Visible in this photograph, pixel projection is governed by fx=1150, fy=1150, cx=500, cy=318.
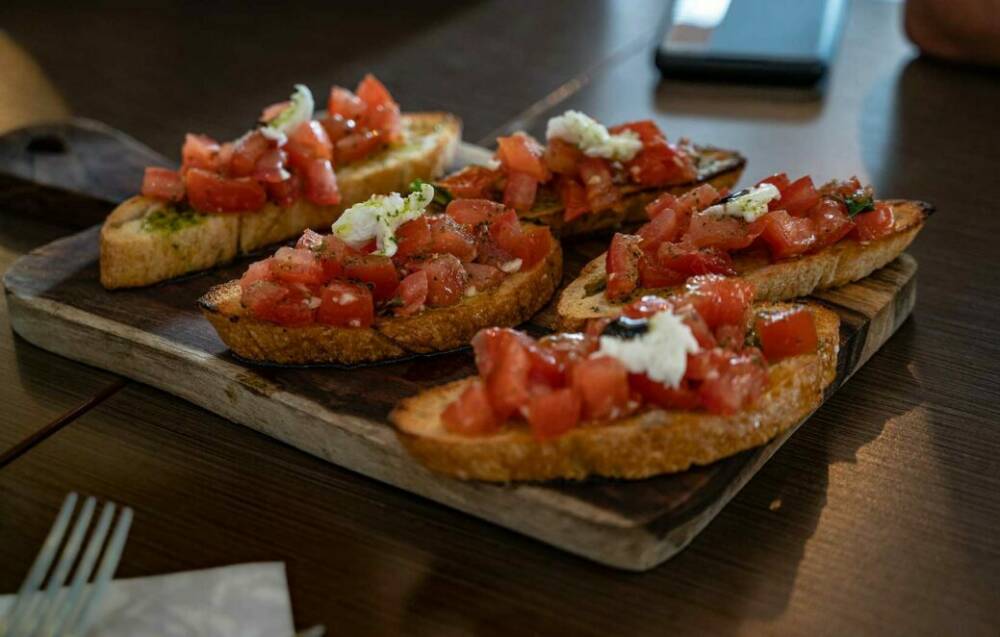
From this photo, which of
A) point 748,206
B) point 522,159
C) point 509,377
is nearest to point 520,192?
point 522,159

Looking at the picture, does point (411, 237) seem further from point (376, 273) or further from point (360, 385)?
point (360, 385)

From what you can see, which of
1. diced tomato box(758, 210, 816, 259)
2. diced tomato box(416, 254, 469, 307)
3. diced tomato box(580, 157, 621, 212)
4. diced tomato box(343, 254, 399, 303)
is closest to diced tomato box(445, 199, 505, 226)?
diced tomato box(416, 254, 469, 307)

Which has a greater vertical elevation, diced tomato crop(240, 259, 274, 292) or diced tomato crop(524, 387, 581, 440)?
diced tomato crop(524, 387, 581, 440)

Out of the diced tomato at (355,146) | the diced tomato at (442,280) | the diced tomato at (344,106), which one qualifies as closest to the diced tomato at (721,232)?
the diced tomato at (442,280)

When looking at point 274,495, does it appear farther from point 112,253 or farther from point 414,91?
point 414,91

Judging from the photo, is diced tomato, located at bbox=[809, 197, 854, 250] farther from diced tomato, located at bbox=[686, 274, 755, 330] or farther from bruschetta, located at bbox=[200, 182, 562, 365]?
bruschetta, located at bbox=[200, 182, 562, 365]

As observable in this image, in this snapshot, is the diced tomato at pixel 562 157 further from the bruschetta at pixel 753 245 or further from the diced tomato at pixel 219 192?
the diced tomato at pixel 219 192
